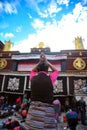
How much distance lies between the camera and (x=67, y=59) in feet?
65.5

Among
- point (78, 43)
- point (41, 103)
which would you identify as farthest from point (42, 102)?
point (78, 43)

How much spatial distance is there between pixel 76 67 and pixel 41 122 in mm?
17804

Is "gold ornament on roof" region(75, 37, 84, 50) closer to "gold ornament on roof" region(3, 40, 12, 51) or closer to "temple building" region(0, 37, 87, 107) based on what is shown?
"temple building" region(0, 37, 87, 107)

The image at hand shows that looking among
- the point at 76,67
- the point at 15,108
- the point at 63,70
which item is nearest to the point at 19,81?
the point at 15,108

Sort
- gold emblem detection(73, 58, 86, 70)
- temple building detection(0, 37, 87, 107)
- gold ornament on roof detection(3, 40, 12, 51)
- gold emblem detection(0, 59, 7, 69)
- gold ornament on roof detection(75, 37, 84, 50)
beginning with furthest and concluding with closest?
1. gold ornament on roof detection(3, 40, 12, 51)
2. gold ornament on roof detection(75, 37, 84, 50)
3. gold emblem detection(0, 59, 7, 69)
4. gold emblem detection(73, 58, 86, 70)
5. temple building detection(0, 37, 87, 107)

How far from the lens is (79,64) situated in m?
19.6

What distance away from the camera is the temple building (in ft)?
57.5

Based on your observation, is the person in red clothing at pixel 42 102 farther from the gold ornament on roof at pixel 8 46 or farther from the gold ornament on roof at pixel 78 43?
the gold ornament on roof at pixel 8 46

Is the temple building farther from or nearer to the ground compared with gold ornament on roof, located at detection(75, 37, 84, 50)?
nearer to the ground

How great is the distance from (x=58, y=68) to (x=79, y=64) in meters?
2.80

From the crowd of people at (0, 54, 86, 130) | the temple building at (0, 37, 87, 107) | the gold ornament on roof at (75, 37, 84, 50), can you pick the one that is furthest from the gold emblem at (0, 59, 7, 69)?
the crowd of people at (0, 54, 86, 130)

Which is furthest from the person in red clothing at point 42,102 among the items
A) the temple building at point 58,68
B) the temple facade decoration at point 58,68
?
the temple facade decoration at point 58,68

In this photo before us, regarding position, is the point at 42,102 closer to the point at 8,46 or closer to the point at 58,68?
the point at 58,68

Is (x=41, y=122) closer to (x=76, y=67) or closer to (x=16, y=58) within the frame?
(x=76, y=67)
